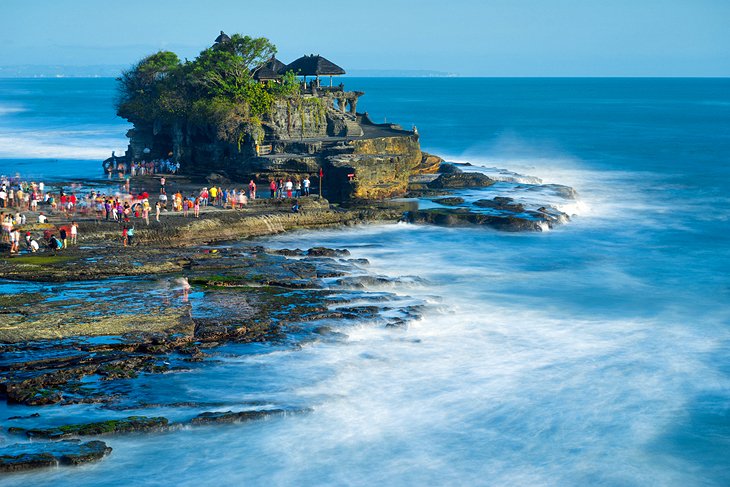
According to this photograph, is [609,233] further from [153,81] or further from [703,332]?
[153,81]

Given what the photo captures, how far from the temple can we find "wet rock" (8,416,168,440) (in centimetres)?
2800

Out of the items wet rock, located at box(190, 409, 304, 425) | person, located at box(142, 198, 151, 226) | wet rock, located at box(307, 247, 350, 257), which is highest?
person, located at box(142, 198, 151, 226)

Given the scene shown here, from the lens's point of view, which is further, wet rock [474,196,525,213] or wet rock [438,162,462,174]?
wet rock [438,162,462,174]

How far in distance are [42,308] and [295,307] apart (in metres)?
7.45

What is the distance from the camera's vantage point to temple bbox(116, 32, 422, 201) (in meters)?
48.7

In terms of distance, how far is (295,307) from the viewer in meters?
28.4

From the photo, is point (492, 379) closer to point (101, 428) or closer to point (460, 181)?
point (101, 428)

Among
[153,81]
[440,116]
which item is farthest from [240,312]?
[440,116]

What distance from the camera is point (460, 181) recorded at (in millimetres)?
A: 55031

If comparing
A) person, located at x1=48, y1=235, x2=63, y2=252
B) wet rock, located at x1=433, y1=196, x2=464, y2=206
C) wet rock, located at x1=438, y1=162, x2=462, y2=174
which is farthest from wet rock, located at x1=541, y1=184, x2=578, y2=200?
person, located at x1=48, y1=235, x2=63, y2=252

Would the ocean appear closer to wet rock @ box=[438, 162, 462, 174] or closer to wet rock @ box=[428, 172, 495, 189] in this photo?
wet rock @ box=[428, 172, 495, 189]

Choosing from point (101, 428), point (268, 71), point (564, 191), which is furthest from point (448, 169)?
point (101, 428)

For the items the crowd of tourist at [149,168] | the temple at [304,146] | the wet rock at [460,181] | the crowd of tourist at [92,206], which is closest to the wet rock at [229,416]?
the crowd of tourist at [92,206]

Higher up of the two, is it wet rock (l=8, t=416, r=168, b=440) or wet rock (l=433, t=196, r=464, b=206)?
wet rock (l=433, t=196, r=464, b=206)
